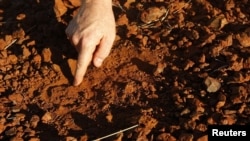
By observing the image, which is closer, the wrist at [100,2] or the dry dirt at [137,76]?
the dry dirt at [137,76]

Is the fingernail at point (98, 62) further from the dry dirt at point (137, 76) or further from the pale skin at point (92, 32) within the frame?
the dry dirt at point (137, 76)

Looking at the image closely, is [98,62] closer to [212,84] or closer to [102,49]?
[102,49]

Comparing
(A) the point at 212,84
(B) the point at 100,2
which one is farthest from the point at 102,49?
(A) the point at 212,84

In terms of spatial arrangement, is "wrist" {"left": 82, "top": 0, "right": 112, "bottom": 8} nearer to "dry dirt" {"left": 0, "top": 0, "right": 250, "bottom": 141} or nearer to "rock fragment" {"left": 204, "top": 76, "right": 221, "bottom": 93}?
"dry dirt" {"left": 0, "top": 0, "right": 250, "bottom": 141}

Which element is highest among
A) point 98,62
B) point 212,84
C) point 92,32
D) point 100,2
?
point 100,2

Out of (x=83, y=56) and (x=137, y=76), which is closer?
(x=83, y=56)

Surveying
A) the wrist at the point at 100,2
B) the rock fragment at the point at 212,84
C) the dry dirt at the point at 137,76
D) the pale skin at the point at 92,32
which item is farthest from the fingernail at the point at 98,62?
the rock fragment at the point at 212,84
